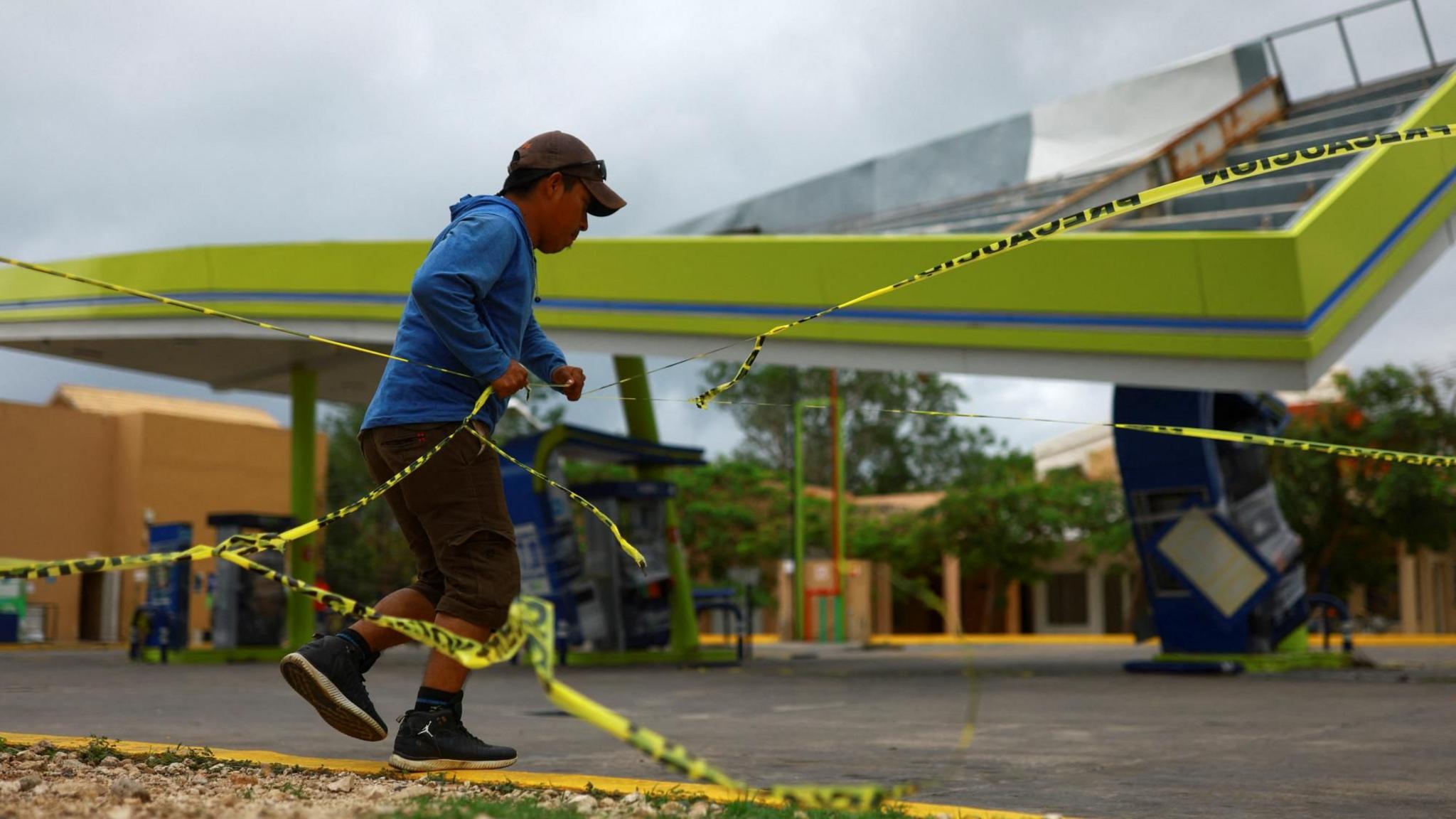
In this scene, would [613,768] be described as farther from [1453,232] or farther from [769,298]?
[1453,232]

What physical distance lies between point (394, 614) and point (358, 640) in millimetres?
121

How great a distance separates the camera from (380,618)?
2906 mm

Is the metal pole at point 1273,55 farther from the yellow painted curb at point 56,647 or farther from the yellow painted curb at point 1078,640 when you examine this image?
the yellow painted curb at point 56,647

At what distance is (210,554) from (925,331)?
9453mm

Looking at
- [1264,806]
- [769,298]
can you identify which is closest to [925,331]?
[769,298]

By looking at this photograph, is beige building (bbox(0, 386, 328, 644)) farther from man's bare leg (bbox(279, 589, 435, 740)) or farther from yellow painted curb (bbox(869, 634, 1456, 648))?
man's bare leg (bbox(279, 589, 435, 740))

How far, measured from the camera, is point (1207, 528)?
12883mm

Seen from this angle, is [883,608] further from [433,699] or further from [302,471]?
[433,699]

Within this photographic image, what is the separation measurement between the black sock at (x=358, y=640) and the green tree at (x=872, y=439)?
46.0m

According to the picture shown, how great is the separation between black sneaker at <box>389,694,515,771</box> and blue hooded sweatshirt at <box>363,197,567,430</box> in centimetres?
81

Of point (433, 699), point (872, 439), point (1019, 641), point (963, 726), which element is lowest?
point (1019, 641)

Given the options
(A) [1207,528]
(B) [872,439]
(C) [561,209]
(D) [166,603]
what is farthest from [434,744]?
(B) [872,439]

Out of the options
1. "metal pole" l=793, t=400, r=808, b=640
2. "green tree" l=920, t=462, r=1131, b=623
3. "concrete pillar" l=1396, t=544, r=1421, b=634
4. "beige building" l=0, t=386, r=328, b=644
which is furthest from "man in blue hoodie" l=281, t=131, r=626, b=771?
"concrete pillar" l=1396, t=544, r=1421, b=634

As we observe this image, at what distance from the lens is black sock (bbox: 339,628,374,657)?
12.6ft
